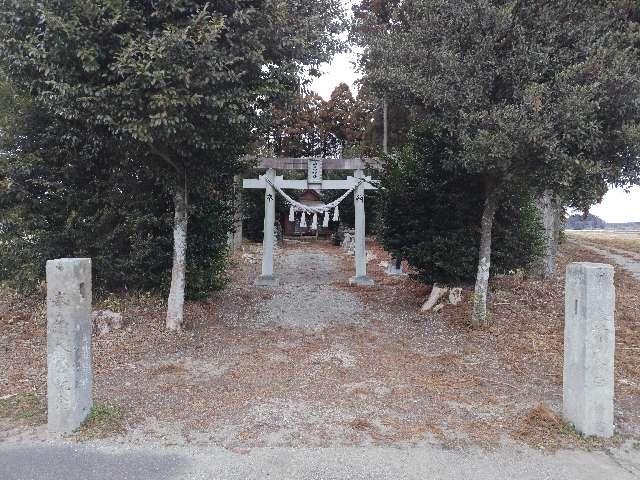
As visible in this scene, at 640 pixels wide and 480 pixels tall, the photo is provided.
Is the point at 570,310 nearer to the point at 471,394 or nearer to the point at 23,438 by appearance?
the point at 471,394

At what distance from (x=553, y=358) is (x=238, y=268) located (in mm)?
9729

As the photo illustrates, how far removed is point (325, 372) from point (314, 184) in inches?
295

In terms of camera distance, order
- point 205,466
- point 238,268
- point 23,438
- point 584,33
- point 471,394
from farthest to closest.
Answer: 1. point 238,268
2. point 584,33
3. point 471,394
4. point 23,438
5. point 205,466

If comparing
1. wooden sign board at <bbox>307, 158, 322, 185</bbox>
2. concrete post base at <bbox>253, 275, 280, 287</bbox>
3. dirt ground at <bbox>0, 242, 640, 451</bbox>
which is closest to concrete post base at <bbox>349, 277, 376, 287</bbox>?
concrete post base at <bbox>253, 275, 280, 287</bbox>

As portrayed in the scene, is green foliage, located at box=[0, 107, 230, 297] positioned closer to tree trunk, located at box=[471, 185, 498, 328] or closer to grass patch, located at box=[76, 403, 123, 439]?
grass patch, located at box=[76, 403, 123, 439]

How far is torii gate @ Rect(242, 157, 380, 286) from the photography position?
11.4 meters

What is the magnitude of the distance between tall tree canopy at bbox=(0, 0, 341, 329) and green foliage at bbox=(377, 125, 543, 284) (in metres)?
2.96

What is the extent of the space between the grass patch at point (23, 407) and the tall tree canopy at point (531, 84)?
487 centimetres

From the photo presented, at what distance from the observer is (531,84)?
5.43m

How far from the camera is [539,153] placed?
5426 mm

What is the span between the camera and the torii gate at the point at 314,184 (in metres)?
11.4

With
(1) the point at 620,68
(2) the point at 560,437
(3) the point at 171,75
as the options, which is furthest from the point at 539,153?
(3) the point at 171,75

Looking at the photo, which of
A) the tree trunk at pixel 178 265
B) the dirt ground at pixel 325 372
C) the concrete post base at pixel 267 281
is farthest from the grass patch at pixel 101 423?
the concrete post base at pixel 267 281

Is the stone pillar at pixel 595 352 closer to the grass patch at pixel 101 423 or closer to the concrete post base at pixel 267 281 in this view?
the grass patch at pixel 101 423
